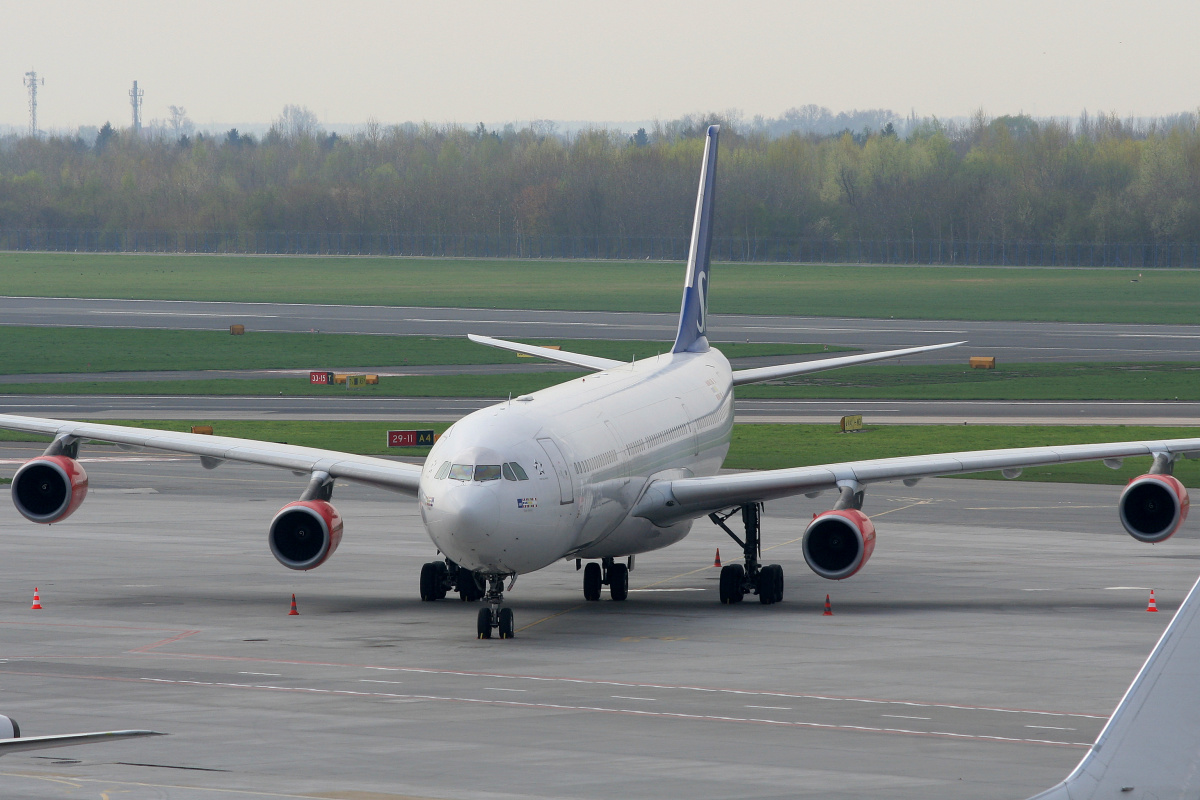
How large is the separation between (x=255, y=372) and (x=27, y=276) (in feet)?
376

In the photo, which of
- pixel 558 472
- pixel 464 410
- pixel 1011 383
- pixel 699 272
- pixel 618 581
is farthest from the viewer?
pixel 1011 383

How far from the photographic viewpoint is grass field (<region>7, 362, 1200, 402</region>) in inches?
3172

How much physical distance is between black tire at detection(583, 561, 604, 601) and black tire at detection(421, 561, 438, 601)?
3122 millimetres

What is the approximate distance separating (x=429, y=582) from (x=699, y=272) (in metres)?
14.8

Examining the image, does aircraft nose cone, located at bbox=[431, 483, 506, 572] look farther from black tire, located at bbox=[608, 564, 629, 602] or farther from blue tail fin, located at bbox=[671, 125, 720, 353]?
blue tail fin, located at bbox=[671, 125, 720, 353]

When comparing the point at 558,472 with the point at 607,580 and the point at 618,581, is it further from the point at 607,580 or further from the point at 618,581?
the point at 607,580

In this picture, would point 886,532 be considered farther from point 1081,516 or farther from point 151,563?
point 151,563

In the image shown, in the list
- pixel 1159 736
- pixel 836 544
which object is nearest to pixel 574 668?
pixel 836 544

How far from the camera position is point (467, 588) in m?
35.8

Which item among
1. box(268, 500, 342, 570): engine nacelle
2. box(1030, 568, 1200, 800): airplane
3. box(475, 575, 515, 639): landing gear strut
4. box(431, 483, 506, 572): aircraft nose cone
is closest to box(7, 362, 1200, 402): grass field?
box(268, 500, 342, 570): engine nacelle

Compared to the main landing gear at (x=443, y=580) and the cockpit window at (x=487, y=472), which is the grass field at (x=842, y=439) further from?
the cockpit window at (x=487, y=472)

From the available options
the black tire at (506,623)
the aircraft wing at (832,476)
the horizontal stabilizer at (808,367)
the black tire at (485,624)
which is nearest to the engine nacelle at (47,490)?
the black tire at (485,624)

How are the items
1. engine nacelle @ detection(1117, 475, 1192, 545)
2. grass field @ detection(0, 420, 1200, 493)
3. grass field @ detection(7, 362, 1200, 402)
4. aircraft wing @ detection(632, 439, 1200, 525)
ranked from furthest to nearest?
grass field @ detection(7, 362, 1200, 402)
grass field @ detection(0, 420, 1200, 493)
engine nacelle @ detection(1117, 475, 1192, 545)
aircraft wing @ detection(632, 439, 1200, 525)

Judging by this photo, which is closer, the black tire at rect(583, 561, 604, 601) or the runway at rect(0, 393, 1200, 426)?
the black tire at rect(583, 561, 604, 601)
